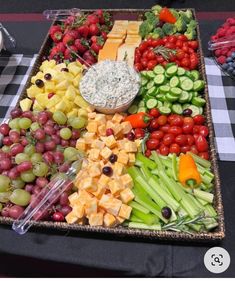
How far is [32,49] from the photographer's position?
1874 mm

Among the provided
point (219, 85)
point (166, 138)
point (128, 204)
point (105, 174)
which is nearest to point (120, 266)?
point (128, 204)

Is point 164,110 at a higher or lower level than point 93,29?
lower

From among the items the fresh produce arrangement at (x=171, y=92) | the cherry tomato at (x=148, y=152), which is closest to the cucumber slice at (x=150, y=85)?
the fresh produce arrangement at (x=171, y=92)

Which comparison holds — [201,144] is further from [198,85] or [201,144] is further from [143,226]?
[143,226]

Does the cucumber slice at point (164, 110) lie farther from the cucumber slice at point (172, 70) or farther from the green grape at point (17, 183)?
the green grape at point (17, 183)

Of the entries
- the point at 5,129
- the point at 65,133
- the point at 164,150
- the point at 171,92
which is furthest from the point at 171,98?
the point at 5,129

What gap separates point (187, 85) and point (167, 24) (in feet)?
1.55

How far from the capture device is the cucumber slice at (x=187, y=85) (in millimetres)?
1441

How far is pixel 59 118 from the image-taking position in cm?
132

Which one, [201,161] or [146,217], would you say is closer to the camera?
[146,217]

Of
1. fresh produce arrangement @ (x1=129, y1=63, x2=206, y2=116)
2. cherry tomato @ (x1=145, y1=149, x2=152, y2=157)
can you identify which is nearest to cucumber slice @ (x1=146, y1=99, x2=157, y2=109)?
fresh produce arrangement @ (x1=129, y1=63, x2=206, y2=116)

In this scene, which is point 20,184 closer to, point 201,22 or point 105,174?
point 105,174

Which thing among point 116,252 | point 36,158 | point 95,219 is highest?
point 36,158

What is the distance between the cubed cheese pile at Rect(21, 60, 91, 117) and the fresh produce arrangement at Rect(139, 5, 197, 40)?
45 cm
